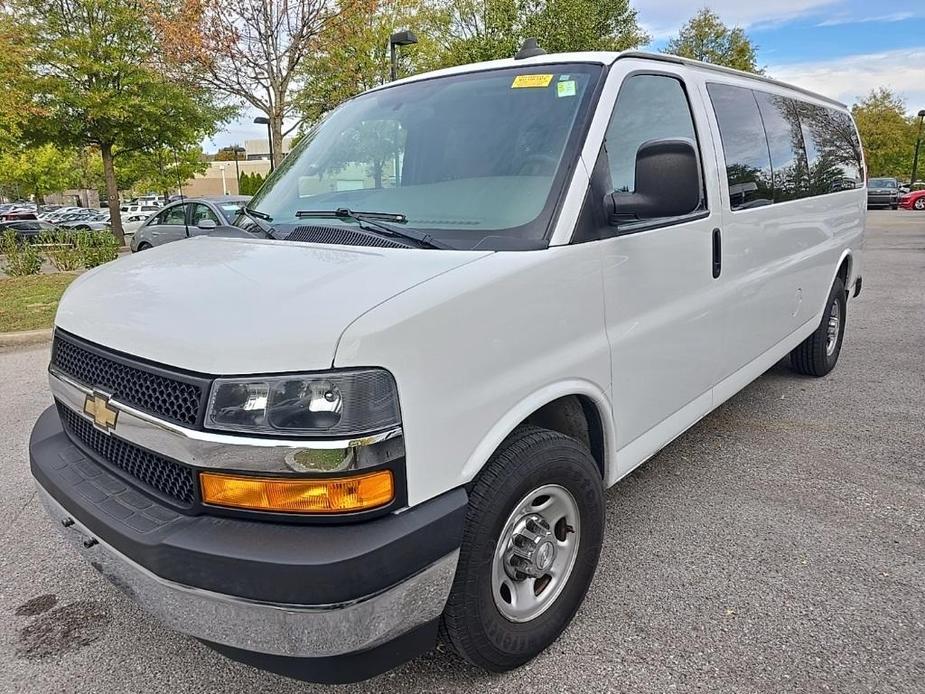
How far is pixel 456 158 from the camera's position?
110 inches

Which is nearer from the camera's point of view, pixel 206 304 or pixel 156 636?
pixel 206 304

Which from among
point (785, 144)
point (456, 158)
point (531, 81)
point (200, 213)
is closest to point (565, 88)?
point (531, 81)

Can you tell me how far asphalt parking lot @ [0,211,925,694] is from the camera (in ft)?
7.82

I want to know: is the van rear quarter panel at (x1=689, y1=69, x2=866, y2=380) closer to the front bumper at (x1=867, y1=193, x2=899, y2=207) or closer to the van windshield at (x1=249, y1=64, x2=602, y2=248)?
the van windshield at (x1=249, y1=64, x2=602, y2=248)

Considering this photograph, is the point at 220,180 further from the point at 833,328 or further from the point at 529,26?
the point at 833,328

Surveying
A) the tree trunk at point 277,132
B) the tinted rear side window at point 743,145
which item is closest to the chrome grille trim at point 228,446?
the tinted rear side window at point 743,145

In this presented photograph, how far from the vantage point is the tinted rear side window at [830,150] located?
476cm

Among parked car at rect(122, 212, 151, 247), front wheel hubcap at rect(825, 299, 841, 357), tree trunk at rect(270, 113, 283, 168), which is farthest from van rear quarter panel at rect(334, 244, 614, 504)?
parked car at rect(122, 212, 151, 247)

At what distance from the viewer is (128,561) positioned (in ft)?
6.40

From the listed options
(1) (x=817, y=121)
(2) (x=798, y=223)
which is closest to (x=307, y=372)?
(2) (x=798, y=223)

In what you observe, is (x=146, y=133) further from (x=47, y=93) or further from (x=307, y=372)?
(x=307, y=372)

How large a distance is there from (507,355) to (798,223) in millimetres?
3088

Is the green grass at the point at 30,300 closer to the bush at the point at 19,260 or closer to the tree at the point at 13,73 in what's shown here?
the bush at the point at 19,260

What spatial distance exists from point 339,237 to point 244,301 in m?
0.64
